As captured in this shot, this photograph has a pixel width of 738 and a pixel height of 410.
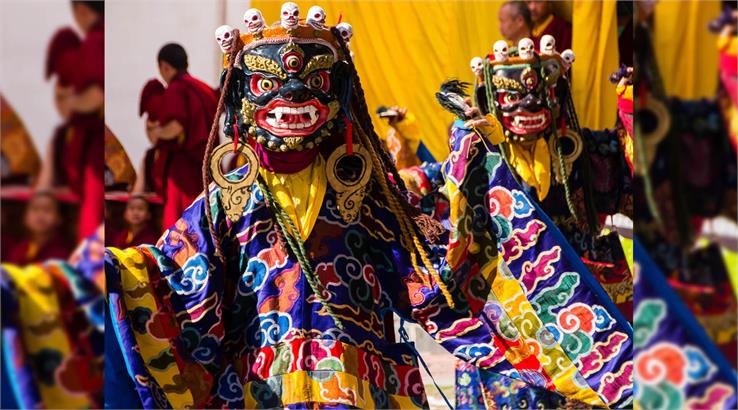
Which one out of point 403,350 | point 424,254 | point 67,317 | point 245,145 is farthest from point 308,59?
point 67,317

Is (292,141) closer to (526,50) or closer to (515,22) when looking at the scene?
(526,50)

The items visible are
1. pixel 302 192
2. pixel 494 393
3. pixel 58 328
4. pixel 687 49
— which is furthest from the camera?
pixel 494 393

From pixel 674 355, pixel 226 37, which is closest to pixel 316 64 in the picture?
pixel 226 37

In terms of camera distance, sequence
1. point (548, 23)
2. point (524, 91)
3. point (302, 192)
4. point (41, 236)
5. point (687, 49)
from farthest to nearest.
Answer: point (548, 23)
point (524, 91)
point (302, 192)
point (41, 236)
point (687, 49)

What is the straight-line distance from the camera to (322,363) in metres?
3.94

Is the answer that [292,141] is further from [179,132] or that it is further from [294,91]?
[179,132]

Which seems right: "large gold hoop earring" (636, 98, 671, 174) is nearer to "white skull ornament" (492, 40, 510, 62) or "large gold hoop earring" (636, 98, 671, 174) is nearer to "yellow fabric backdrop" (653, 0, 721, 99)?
"yellow fabric backdrop" (653, 0, 721, 99)

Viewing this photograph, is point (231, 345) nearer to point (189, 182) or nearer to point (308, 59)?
point (308, 59)

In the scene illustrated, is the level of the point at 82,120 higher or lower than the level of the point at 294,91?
higher

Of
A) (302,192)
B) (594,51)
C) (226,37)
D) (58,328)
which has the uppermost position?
(226,37)

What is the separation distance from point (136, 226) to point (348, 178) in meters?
2.75

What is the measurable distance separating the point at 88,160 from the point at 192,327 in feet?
6.40

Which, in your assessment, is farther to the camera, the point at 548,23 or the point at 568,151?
the point at 548,23

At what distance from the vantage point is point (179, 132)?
6934 millimetres
